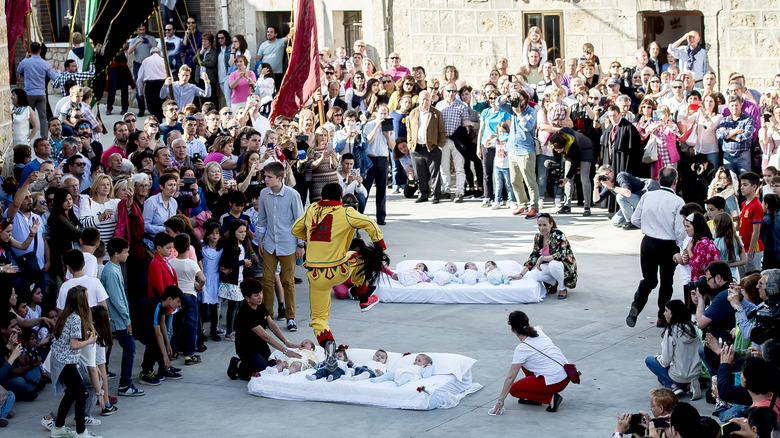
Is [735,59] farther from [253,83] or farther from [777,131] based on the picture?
[253,83]

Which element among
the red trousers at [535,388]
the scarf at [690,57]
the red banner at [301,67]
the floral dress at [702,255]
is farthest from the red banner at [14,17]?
the scarf at [690,57]

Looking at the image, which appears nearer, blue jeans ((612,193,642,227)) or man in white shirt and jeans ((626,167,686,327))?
man in white shirt and jeans ((626,167,686,327))

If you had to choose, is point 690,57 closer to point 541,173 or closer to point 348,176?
point 541,173

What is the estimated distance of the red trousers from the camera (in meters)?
9.16

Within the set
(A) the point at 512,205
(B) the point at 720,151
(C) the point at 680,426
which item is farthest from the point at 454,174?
(C) the point at 680,426

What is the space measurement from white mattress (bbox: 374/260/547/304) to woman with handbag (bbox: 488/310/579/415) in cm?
330

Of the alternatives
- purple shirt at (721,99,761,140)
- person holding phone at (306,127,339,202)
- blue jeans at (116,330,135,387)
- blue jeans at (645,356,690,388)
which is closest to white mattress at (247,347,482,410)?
blue jeans at (116,330,135,387)

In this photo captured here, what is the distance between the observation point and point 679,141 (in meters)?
Answer: 16.1

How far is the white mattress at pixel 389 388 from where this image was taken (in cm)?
937

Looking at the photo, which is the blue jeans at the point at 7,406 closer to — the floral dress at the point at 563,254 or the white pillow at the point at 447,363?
the white pillow at the point at 447,363

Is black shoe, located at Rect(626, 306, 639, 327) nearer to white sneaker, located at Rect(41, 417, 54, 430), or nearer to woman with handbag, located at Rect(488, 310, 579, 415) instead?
woman with handbag, located at Rect(488, 310, 579, 415)

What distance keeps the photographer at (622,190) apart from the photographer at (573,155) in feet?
1.24

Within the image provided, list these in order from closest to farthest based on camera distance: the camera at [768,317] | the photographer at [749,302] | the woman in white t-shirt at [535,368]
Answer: the camera at [768,317]
the photographer at [749,302]
the woman in white t-shirt at [535,368]

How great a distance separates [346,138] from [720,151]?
5627 mm
